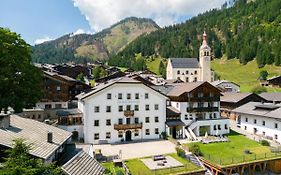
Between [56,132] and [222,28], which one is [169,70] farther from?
[56,132]

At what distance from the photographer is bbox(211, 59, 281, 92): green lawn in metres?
120

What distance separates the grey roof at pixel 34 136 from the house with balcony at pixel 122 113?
700 inches

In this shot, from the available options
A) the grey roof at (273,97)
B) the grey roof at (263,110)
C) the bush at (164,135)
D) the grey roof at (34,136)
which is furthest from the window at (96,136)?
the grey roof at (273,97)

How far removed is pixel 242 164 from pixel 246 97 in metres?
33.2

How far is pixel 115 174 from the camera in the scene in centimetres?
3120

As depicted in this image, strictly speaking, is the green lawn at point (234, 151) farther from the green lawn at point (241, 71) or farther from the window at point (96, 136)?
the green lawn at point (241, 71)

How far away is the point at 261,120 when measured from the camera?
52938mm

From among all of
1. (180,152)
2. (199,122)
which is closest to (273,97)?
(199,122)

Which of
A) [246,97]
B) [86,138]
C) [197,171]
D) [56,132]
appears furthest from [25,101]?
[246,97]

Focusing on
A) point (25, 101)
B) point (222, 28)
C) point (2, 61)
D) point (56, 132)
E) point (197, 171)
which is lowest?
point (197, 171)

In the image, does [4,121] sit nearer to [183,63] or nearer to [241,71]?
[183,63]

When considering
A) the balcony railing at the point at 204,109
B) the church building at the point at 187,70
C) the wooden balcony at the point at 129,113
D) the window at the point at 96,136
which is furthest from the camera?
the church building at the point at 187,70

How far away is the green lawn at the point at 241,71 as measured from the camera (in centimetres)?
12022

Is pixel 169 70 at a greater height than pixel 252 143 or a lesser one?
greater
